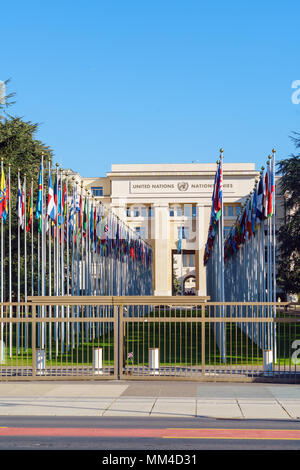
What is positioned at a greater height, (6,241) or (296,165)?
(296,165)

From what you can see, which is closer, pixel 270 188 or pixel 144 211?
pixel 270 188

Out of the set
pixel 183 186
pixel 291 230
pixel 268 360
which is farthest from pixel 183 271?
pixel 268 360

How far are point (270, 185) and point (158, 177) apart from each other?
265 ft

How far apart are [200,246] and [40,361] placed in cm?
8282

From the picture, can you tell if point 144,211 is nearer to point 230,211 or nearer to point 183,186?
point 183,186

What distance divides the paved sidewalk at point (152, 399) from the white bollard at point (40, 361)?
1050 mm

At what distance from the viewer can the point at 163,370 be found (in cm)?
2373

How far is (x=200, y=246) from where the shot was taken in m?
105

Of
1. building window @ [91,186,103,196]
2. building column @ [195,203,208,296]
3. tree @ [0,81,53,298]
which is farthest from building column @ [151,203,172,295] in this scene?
tree @ [0,81,53,298]

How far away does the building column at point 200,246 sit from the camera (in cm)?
10451

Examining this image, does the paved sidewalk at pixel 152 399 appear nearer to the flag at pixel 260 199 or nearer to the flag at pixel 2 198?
the flag at pixel 2 198

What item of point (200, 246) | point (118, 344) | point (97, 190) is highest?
point (97, 190)
